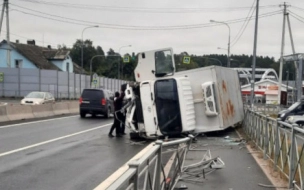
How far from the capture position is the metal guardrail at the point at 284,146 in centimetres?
757

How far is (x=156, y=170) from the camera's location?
5.93 m

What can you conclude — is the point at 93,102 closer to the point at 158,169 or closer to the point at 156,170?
the point at 158,169

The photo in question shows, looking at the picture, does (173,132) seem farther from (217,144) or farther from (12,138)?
(12,138)

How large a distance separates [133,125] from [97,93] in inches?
530

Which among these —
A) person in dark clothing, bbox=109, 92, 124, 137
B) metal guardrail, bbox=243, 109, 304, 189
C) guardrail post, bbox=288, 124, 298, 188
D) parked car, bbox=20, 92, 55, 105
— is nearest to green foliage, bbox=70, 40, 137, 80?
parked car, bbox=20, 92, 55, 105

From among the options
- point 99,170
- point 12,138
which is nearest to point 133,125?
point 12,138

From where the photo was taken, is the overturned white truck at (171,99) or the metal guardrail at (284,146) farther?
the overturned white truck at (171,99)

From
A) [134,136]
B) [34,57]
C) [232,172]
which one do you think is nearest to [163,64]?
[134,136]

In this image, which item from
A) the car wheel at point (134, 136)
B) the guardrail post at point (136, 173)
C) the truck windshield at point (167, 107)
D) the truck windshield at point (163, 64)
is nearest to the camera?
the guardrail post at point (136, 173)

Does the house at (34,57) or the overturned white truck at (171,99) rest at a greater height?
the house at (34,57)

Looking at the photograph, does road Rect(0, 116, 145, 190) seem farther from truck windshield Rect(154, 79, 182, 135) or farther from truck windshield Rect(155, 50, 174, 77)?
truck windshield Rect(155, 50, 174, 77)

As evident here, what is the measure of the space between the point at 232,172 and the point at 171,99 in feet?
20.7

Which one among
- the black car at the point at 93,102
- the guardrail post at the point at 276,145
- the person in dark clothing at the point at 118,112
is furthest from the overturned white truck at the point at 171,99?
the black car at the point at 93,102

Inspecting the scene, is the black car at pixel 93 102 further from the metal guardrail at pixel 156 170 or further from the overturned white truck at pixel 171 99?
the metal guardrail at pixel 156 170
